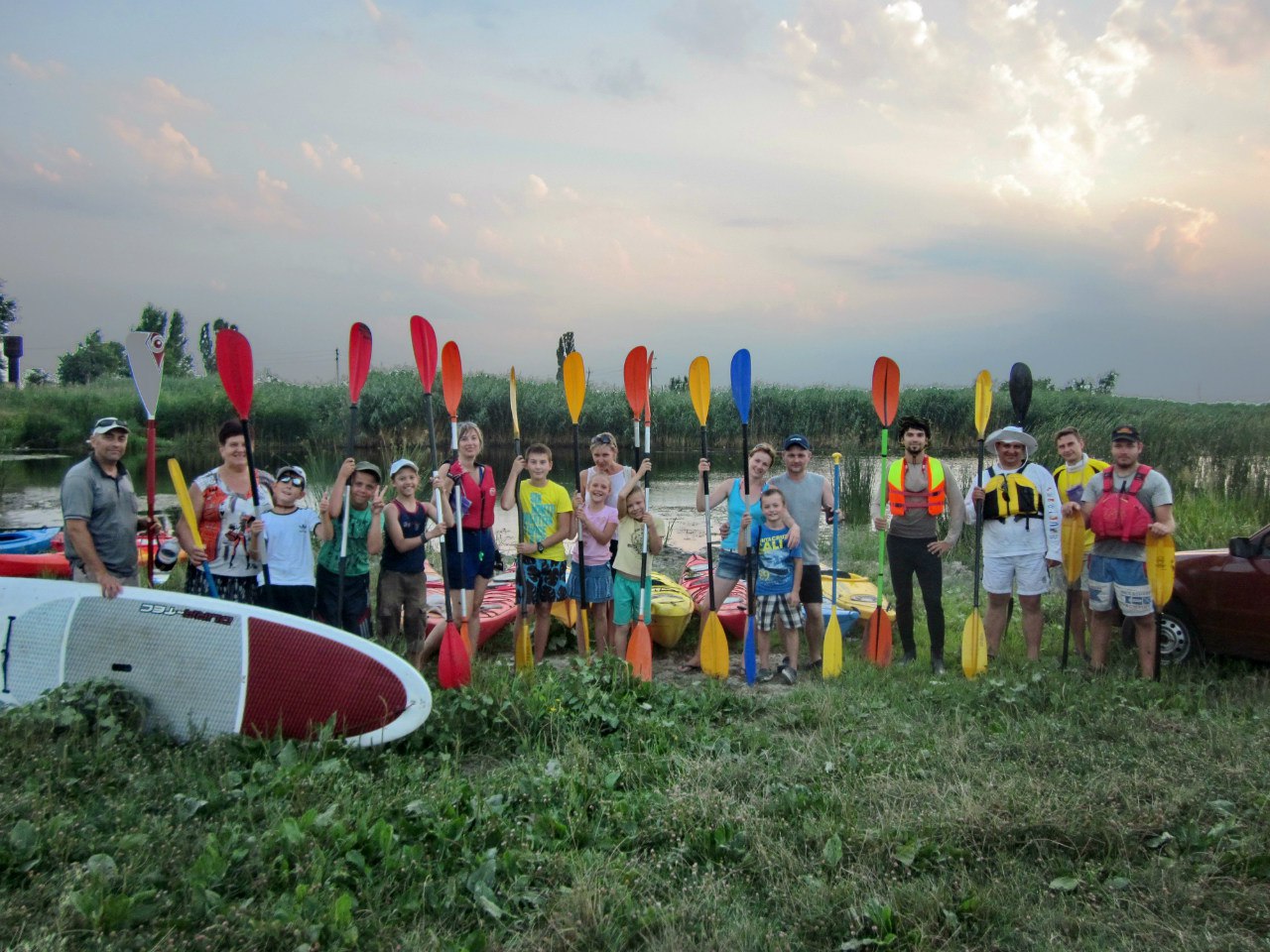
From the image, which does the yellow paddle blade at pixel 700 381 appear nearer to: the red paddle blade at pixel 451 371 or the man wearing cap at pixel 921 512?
the man wearing cap at pixel 921 512

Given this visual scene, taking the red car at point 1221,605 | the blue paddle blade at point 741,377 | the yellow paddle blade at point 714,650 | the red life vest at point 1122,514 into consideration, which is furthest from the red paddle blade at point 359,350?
the red car at point 1221,605

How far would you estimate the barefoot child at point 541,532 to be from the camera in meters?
5.28

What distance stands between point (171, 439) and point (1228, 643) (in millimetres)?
25643

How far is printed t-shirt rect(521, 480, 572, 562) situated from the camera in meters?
5.28

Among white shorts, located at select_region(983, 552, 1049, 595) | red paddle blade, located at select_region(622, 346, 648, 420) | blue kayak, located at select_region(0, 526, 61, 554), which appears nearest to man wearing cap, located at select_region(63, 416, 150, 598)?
red paddle blade, located at select_region(622, 346, 648, 420)

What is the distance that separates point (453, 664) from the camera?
4.48 m

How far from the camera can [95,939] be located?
2264mm

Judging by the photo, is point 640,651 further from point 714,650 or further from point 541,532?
point 541,532

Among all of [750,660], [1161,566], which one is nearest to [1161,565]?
[1161,566]

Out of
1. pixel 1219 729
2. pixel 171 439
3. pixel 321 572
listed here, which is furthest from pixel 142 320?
pixel 1219 729

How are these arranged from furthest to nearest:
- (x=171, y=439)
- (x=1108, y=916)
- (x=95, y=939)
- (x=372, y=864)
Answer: (x=171, y=439)
(x=372, y=864)
(x=1108, y=916)
(x=95, y=939)

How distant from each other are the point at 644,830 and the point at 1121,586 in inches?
126

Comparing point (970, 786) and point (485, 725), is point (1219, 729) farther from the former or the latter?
point (485, 725)

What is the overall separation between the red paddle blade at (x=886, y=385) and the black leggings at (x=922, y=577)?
93 cm
